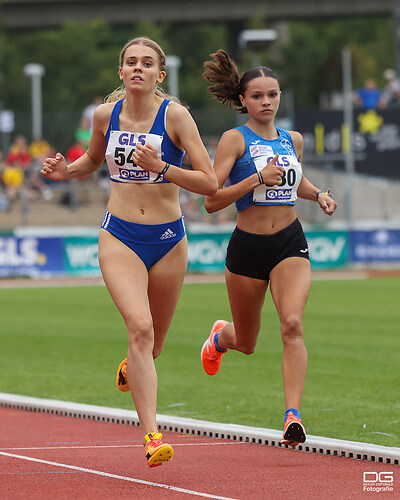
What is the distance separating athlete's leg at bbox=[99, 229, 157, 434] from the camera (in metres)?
6.35

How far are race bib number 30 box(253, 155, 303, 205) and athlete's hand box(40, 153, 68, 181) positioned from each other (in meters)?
1.28

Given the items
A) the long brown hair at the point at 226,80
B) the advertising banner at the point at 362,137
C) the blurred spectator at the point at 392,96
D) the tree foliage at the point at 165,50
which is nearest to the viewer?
the long brown hair at the point at 226,80

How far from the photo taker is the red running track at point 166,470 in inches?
234

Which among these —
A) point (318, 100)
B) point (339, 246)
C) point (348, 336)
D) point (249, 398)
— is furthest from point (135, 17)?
point (249, 398)

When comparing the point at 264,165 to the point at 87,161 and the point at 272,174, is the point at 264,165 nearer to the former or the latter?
the point at 272,174

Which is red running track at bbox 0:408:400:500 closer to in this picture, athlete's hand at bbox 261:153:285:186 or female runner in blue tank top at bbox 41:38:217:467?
female runner in blue tank top at bbox 41:38:217:467

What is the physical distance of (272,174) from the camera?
705 cm

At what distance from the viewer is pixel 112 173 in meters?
6.78

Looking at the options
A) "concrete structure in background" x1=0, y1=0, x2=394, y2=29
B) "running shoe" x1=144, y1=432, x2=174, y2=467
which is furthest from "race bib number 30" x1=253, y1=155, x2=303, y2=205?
"concrete structure in background" x1=0, y1=0, x2=394, y2=29

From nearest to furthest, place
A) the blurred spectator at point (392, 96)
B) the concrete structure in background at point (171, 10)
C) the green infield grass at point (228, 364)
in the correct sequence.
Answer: the green infield grass at point (228, 364), the blurred spectator at point (392, 96), the concrete structure in background at point (171, 10)

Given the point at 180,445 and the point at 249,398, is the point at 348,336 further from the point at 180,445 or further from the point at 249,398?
the point at 180,445

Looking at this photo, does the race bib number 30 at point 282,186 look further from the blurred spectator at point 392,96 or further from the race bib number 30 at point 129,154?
the blurred spectator at point 392,96

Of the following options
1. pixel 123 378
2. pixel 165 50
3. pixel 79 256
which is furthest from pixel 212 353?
pixel 165 50

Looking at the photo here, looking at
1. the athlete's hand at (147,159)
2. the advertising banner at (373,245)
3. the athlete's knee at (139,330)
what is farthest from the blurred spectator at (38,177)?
the athlete's knee at (139,330)
